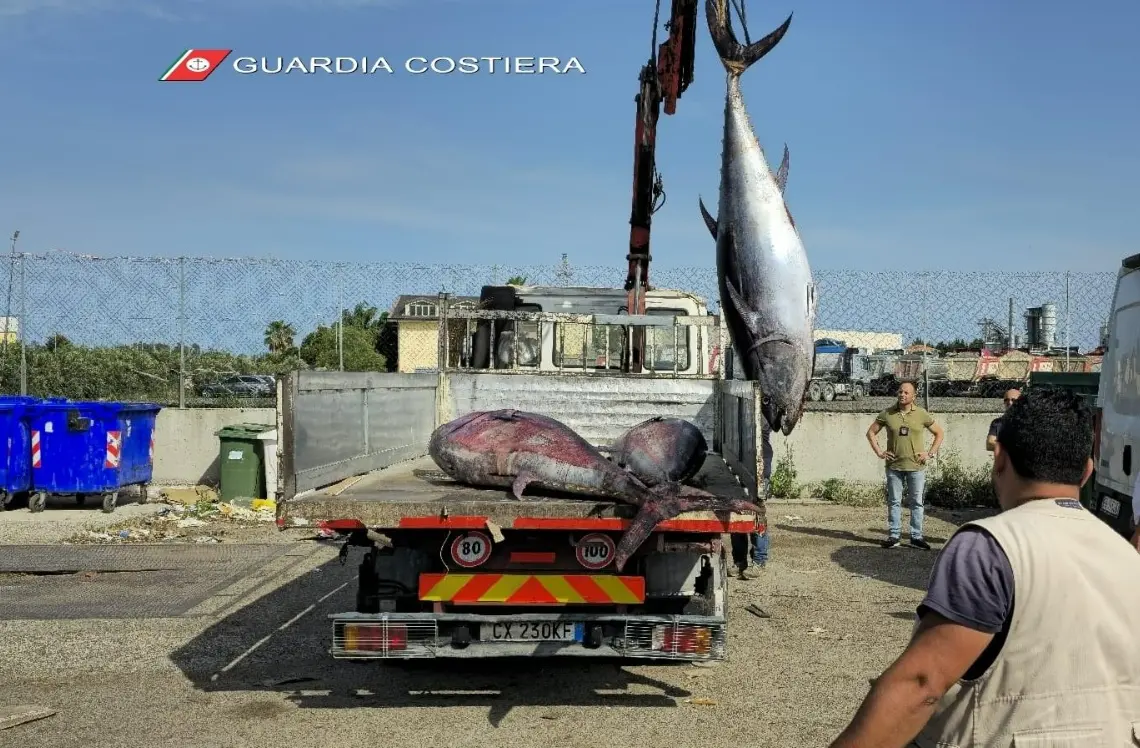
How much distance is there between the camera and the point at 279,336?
59.3 feet

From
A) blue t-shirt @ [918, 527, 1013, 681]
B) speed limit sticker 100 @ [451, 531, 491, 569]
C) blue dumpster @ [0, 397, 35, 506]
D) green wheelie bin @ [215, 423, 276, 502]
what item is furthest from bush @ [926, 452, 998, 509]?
blue t-shirt @ [918, 527, 1013, 681]

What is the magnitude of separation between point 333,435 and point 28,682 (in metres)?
2.12

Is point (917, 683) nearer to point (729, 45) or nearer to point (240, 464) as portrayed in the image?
point (729, 45)

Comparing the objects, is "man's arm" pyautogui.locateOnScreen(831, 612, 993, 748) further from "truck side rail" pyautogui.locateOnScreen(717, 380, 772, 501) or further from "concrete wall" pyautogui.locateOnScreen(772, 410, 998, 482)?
"concrete wall" pyautogui.locateOnScreen(772, 410, 998, 482)

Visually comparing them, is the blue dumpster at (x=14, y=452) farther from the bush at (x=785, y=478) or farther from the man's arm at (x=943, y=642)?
the man's arm at (x=943, y=642)

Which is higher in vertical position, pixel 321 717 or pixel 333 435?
pixel 333 435

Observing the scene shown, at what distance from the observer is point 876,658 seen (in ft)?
20.9

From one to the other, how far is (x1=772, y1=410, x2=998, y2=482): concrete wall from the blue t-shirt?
40.7 ft

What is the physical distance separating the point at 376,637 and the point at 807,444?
10036mm

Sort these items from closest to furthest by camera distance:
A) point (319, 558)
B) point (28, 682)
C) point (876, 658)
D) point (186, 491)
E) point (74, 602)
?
1. point (28, 682)
2. point (876, 658)
3. point (74, 602)
4. point (319, 558)
5. point (186, 491)

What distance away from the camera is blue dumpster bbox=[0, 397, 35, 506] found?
12266 millimetres

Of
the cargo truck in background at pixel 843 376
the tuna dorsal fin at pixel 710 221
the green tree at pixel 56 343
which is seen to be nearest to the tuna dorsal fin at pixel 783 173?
the tuna dorsal fin at pixel 710 221

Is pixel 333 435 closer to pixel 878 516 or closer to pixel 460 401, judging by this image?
pixel 460 401

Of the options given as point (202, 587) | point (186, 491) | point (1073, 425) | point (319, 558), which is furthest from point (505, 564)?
point (186, 491)
